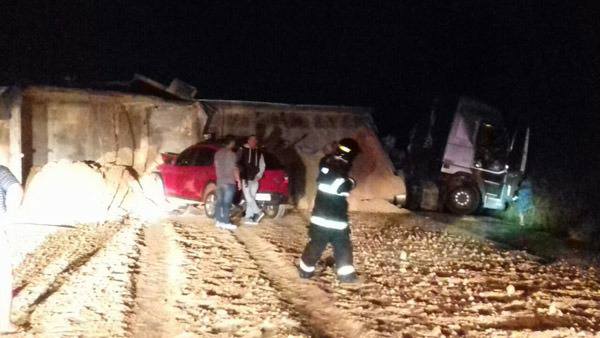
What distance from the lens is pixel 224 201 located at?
13.7m

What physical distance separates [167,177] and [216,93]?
19.1 metres

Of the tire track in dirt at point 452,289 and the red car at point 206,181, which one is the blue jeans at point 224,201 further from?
the red car at point 206,181

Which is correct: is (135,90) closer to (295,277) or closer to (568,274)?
(295,277)

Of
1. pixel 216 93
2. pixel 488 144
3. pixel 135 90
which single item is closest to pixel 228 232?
pixel 135 90

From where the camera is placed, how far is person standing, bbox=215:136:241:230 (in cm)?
1349

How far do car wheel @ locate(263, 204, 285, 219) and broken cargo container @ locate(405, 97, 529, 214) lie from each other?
5.49 metres

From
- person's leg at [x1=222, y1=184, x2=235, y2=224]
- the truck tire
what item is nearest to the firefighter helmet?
person's leg at [x1=222, y1=184, x2=235, y2=224]

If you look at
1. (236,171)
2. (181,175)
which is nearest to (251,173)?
(236,171)

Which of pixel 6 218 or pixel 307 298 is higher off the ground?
pixel 6 218

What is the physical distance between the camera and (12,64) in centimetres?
3528

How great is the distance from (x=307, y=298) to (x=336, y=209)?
3.98 feet

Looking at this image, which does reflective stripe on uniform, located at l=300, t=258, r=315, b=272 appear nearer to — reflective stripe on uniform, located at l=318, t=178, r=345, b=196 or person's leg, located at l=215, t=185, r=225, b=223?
reflective stripe on uniform, located at l=318, t=178, r=345, b=196

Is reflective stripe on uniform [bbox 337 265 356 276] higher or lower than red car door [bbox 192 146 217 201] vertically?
lower

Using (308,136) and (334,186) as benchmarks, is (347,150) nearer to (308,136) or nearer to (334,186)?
(334,186)
